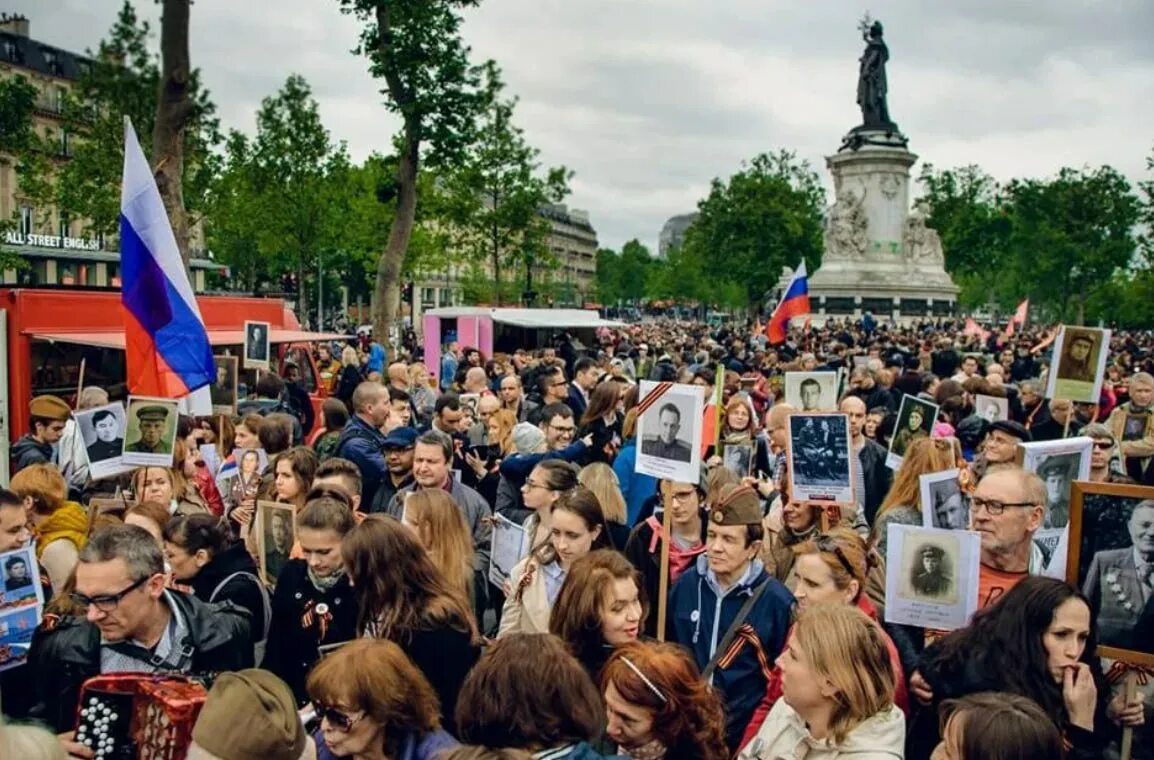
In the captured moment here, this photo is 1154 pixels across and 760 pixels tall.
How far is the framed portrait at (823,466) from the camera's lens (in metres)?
6.64

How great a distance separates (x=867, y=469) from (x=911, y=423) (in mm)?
529

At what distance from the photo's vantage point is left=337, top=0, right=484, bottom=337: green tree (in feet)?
74.9

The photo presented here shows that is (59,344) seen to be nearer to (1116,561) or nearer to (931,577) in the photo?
(931,577)

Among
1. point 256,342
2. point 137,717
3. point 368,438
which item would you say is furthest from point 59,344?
point 137,717

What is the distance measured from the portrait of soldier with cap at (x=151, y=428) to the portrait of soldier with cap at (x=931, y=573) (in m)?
5.02

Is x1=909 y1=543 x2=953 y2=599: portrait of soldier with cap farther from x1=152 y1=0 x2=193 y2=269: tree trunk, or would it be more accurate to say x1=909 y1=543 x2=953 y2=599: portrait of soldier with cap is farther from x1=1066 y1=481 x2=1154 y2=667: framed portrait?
x1=152 y1=0 x2=193 y2=269: tree trunk

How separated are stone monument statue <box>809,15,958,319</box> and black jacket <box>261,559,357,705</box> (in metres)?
48.4

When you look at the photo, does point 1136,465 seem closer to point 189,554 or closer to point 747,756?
point 747,756

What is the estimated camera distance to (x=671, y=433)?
6.54m

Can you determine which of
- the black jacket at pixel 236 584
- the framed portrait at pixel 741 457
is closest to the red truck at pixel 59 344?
the framed portrait at pixel 741 457

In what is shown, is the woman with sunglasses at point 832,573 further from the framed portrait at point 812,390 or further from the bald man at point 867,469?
the framed portrait at point 812,390

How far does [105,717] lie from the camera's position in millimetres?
3291

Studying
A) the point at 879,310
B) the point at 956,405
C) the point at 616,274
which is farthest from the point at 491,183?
the point at 616,274

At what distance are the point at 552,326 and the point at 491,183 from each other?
12.2 metres
